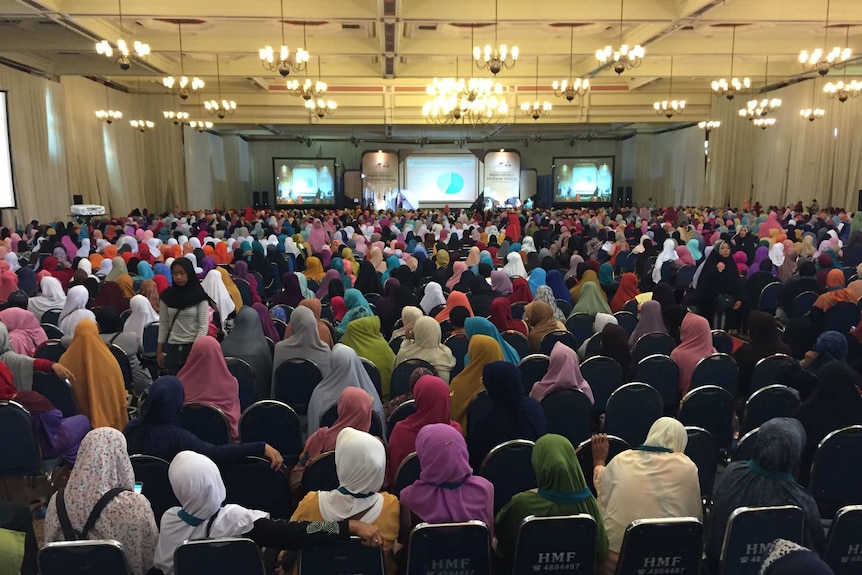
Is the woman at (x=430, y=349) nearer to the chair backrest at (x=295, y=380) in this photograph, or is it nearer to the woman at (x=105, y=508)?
the chair backrest at (x=295, y=380)

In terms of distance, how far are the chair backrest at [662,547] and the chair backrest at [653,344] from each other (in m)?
3.36

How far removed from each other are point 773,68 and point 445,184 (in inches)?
721

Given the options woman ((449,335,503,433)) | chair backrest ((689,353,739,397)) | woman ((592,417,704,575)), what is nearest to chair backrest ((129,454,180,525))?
woman ((449,335,503,433))

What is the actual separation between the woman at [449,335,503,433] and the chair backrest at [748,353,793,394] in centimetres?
207

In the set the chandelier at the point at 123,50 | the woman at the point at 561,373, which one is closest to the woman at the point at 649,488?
the woman at the point at 561,373

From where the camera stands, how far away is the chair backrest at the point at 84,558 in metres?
2.41

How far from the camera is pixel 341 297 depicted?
7.77m

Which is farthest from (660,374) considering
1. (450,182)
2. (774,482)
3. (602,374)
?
(450,182)

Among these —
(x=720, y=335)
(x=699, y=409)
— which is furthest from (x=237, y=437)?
(x=720, y=335)

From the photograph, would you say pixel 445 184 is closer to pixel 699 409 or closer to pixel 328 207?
pixel 328 207

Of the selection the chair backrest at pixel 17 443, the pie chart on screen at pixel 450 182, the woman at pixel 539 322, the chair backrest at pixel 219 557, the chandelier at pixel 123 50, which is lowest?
the chair backrest at pixel 17 443

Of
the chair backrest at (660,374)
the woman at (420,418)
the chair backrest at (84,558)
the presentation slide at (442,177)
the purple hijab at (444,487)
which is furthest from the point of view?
the presentation slide at (442,177)

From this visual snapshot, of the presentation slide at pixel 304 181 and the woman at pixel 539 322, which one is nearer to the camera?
the woman at pixel 539 322

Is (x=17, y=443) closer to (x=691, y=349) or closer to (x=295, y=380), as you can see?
(x=295, y=380)
